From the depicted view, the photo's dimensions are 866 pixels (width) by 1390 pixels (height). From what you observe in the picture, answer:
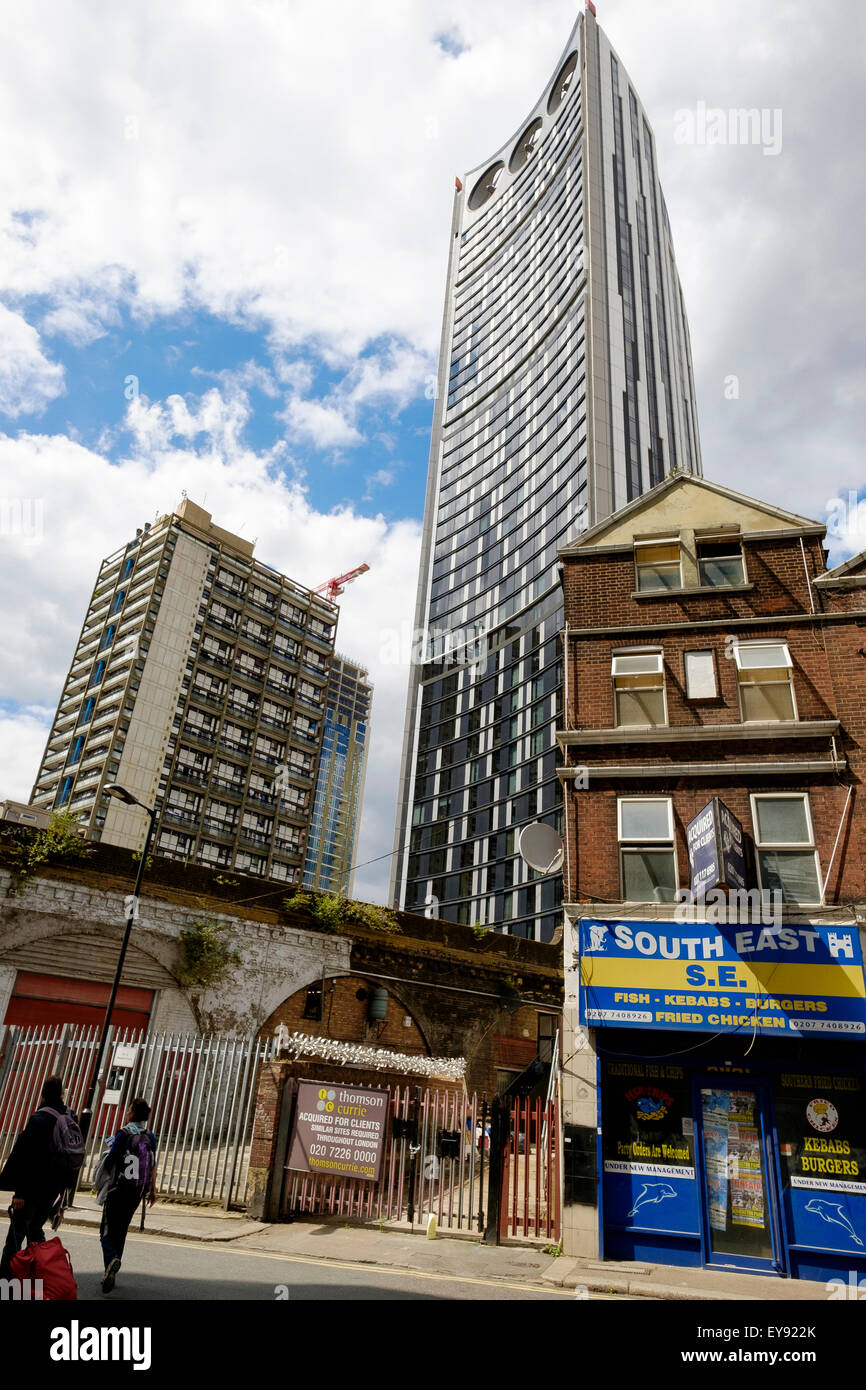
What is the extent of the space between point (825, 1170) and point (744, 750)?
6.60 m

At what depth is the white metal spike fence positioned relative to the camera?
548 inches

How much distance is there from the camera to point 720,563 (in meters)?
16.9

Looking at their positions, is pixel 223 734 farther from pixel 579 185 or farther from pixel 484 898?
pixel 579 185

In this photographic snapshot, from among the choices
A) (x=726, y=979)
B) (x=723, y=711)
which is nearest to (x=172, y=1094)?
(x=726, y=979)

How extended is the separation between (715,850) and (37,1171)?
32.5ft

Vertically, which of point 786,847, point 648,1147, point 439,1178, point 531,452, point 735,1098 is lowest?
point 439,1178

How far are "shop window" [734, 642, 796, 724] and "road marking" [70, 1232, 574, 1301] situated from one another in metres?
9.64

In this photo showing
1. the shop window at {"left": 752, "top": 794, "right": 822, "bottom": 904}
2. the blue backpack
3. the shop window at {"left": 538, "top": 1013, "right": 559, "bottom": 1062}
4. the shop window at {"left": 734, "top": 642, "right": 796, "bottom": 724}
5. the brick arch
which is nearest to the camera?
the blue backpack

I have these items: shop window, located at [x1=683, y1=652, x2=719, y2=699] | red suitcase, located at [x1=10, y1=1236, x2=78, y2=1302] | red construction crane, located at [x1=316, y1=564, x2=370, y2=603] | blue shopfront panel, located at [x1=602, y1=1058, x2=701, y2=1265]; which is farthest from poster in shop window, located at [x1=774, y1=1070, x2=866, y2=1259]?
red construction crane, located at [x1=316, y1=564, x2=370, y2=603]

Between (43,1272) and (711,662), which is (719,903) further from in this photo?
(43,1272)

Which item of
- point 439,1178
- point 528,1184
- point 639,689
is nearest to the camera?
point 528,1184

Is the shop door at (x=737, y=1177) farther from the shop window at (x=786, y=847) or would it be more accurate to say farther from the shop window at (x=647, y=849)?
the shop window at (x=786, y=847)

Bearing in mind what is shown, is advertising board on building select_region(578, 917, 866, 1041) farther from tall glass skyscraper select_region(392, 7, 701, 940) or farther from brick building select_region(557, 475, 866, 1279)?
tall glass skyscraper select_region(392, 7, 701, 940)

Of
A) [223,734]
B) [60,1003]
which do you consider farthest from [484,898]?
[60,1003]
